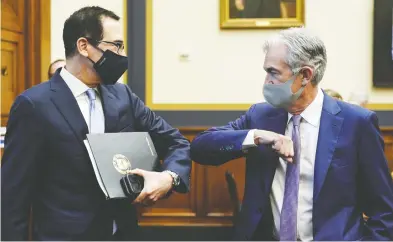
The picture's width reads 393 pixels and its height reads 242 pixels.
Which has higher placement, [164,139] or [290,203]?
[164,139]

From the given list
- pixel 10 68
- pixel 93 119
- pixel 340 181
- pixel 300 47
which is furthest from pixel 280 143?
pixel 10 68

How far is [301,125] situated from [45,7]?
3.68 meters

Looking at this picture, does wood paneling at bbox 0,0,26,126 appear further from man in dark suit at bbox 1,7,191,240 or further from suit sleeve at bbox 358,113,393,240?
suit sleeve at bbox 358,113,393,240

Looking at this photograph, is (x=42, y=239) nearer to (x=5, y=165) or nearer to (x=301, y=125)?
(x=5, y=165)

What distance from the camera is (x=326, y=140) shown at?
2.02 meters

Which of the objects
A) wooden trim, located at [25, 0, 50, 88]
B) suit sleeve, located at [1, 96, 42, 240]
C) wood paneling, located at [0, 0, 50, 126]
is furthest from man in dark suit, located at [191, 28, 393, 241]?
wooden trim, located at [25, 0, 50, 88]

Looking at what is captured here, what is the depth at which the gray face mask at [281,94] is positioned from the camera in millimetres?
2057

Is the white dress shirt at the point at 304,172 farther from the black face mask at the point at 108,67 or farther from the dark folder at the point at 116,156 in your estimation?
the black face mask at the point at 108,67

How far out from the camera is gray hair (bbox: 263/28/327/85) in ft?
6.63

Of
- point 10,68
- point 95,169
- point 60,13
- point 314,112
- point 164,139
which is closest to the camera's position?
point 95,169

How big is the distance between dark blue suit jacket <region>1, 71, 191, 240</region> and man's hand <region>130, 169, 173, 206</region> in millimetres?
120

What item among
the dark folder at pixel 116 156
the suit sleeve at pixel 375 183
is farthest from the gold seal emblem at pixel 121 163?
the suit sleeve at pixel 375 183

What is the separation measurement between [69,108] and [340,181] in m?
1.00

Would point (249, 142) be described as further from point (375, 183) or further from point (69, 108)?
point (69, 108)
